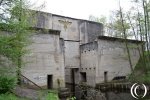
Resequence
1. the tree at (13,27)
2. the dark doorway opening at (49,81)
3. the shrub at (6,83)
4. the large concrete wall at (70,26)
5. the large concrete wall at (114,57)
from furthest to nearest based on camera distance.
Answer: the large concrete wall at (70,26) → the large concrete wall at (114,57) → the dark doorway opening at (49,81) → the shrub at (6,83) → the tree at (13,27)

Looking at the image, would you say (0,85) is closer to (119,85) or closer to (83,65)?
(119,85)

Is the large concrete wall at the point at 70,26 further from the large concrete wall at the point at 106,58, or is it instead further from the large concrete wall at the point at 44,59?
the large concrete wall at the point at 44,59

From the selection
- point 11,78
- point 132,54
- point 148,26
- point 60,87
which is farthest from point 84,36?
point 11,78

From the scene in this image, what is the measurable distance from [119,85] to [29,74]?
22.1ft

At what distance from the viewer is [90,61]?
19.6 meters

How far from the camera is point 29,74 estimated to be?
599 inches

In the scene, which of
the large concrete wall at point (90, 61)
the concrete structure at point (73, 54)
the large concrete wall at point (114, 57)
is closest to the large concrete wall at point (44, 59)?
the concrete structure at point (73, 54)

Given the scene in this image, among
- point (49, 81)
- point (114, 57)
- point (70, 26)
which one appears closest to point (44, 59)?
point (49, 81)

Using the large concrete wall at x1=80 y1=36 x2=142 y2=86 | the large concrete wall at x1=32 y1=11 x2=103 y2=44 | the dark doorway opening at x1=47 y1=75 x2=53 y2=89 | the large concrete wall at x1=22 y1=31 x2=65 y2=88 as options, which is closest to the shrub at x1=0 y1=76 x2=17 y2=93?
the large concrete wall at x1=22 y1=31 x2=65 y2=88

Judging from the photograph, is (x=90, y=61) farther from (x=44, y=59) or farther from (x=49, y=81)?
(x=44, y=59)

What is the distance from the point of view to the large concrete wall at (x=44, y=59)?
15.4m

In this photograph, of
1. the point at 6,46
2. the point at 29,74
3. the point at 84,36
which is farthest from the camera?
the point at 84,36

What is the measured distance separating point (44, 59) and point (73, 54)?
17.2ft

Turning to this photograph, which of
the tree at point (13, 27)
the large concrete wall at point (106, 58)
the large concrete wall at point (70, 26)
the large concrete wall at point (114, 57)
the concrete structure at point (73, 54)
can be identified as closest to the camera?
the tree at point (13, 27)
